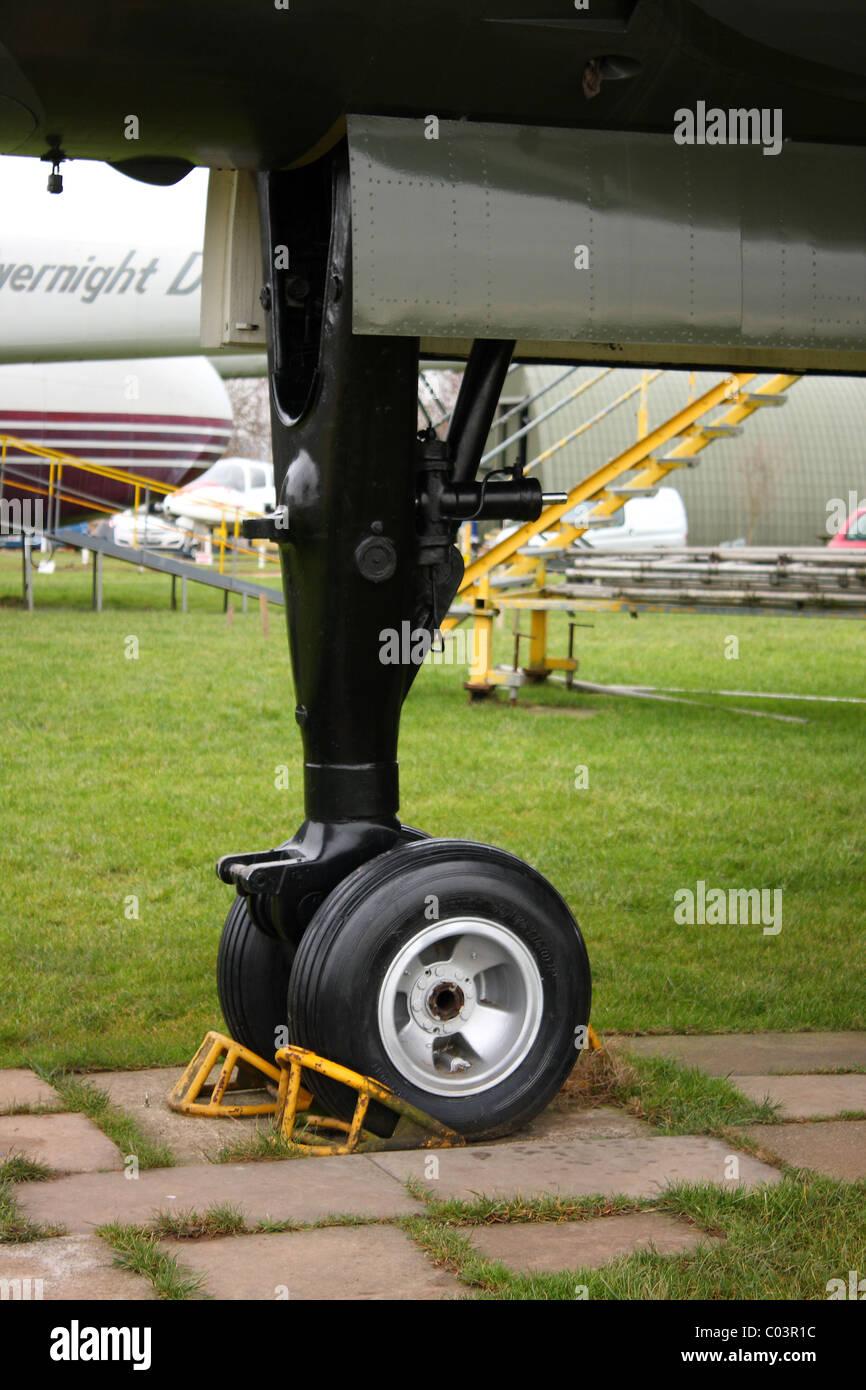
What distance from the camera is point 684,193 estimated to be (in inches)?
189

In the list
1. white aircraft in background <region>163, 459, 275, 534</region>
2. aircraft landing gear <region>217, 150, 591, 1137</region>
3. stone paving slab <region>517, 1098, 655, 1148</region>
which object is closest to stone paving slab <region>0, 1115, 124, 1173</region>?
aircraft landing gear <region>217, 150, 591, 1137</region>

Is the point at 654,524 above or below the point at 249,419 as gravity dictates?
below

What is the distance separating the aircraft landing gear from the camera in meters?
4.77

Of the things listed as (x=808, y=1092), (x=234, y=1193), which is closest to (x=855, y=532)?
(x=808, y=1092)

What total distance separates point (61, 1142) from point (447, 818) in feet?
19.3

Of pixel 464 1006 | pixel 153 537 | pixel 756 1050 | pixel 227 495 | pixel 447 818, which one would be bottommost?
pixel 756 1050

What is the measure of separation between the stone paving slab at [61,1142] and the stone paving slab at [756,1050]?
2044 mm

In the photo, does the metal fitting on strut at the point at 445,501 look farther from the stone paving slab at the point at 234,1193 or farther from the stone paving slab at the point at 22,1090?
the stone paving slab at the point at 22,1090

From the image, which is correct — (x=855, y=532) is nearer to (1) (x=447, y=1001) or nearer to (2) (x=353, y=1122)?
(1) (x=447, y=1001)

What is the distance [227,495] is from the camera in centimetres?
4534

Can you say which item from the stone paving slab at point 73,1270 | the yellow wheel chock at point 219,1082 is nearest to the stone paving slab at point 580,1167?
the yellow wheel chock at point 219,1082

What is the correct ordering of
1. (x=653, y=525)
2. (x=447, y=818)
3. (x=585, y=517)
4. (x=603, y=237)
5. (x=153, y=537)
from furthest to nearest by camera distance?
(x=153, y=537) < (x=653, y=525) < (x=585, y=517) < (x=447, y=818) < (x=603, y=237)

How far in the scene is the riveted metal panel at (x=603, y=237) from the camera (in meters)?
4.58

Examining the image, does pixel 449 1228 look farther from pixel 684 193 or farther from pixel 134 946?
pixel 134 946
